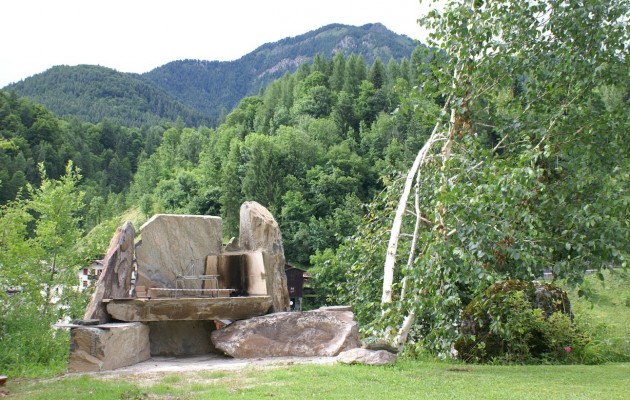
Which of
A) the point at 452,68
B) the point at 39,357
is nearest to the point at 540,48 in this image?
the point at 452,68

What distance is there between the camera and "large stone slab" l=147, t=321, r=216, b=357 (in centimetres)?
1275

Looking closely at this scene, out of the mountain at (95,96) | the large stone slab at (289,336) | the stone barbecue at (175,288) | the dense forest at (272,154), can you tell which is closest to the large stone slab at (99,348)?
the stone barbecue at (175,288)

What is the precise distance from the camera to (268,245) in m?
14.1

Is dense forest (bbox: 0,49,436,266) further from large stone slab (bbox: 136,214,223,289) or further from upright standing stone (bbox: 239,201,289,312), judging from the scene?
large stone slab (bbox: 136,214,223,289)

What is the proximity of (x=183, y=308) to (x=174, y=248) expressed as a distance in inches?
96.5

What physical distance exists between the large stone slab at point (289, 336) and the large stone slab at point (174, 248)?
1.97 m

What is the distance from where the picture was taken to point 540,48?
11.9 metres

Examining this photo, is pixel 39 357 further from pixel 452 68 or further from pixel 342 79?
pixel 342 79

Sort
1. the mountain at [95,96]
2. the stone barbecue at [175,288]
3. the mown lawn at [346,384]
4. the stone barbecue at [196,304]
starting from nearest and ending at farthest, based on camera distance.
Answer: the mown lawn at [346,384]
the stone barbecue at [175,288]
the stone barbecue at [196,304]
the mountain at [95,96]

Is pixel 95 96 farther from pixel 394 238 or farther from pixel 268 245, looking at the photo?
pixel 394 238

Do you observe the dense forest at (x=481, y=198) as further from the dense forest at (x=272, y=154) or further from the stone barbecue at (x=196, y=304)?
the dense forest at (x=272, y=154)

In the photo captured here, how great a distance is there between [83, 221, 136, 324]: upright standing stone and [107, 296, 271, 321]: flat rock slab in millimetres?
221

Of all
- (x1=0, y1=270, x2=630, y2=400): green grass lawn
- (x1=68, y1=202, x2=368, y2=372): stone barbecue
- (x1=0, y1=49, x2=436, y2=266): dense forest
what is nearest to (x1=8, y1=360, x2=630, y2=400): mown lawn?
(x1=0, y1=270, x2=630, y2=400): green grass lawn

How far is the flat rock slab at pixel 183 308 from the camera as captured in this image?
11.5 meters
